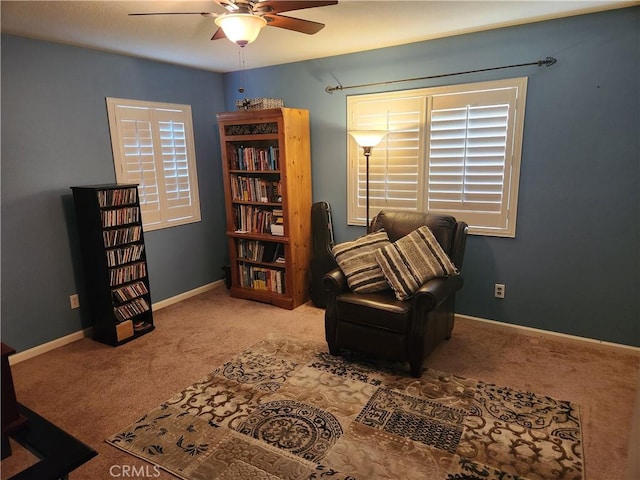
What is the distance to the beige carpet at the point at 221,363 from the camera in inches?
86.5

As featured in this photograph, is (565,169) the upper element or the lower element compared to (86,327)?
upper

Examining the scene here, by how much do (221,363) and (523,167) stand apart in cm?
277

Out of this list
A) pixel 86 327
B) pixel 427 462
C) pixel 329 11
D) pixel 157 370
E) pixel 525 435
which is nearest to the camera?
pixel 427 462

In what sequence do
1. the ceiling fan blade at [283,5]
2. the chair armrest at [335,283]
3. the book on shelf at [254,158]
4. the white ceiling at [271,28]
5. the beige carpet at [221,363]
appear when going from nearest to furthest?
1. the ceiling fan blade at [283,5]
2. the beige carpet at [221,363]
3. the white ceiling at [271,28]
4. the chair armrest at [335,283]
5. the book on shelf at [254,158]

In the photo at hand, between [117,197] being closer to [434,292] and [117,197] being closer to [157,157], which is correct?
[157,157]

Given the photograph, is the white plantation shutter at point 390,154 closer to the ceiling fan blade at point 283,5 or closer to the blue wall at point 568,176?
the blue wall at point 568,176

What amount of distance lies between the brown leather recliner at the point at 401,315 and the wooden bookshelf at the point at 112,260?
67.9 inches

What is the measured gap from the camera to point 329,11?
2.61 meters

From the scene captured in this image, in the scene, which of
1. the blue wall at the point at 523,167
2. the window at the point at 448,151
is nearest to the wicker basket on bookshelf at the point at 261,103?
the window at the point at 448,151

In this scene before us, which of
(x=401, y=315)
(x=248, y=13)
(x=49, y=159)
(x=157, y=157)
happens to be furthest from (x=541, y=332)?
(x=49, y=159)

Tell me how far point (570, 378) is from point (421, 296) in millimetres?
1162

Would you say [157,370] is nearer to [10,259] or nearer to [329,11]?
[10,259]

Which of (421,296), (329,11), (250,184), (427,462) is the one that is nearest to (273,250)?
(250,184)

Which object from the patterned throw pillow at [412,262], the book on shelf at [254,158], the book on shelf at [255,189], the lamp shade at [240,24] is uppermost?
the lamp shade at [240,24]
